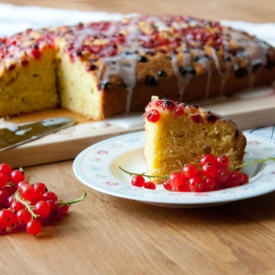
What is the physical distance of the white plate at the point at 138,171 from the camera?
163cm

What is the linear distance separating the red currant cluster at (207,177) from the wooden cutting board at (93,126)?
0.64 m

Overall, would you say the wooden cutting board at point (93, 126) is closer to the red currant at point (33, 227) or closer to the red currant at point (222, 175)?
the red currant at point (33, 227)

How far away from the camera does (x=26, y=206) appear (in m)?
1.61

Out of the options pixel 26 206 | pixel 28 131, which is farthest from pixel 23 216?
pixel 28 131

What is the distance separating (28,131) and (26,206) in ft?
2.57

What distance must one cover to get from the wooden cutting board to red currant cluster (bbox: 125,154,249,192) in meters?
0.64

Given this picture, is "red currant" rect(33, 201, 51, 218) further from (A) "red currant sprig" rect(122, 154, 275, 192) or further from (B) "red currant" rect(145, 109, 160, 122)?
(B) "red currant" rect(145, 109, 160, 122)

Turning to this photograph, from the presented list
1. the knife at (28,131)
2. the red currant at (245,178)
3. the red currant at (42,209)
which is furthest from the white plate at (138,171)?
the knife at (28,131)

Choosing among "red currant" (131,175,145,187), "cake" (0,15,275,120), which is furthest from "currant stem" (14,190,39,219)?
"cake" (0,15,275,120)

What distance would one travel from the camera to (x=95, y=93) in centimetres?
268

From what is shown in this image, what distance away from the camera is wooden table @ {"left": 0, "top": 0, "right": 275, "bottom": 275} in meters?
1.46

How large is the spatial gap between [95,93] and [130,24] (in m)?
0.64

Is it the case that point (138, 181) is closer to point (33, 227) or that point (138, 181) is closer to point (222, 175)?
point (222, 175)

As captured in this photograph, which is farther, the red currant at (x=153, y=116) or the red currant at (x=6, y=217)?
the red currant at (x=153, y=116)
